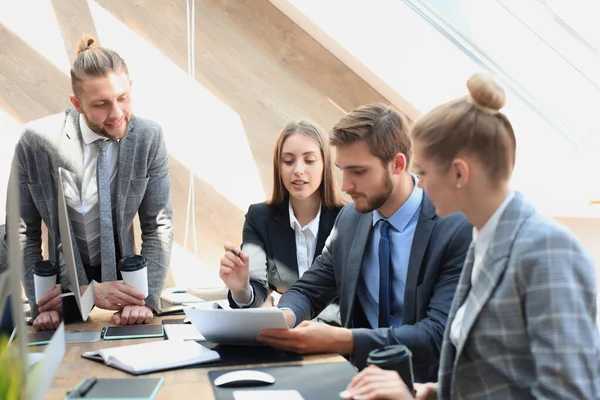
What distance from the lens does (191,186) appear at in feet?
14.2

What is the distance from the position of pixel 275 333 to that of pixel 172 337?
37 cm

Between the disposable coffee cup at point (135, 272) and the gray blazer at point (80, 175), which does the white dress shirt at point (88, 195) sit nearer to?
the gray blazer at point (80, 175)

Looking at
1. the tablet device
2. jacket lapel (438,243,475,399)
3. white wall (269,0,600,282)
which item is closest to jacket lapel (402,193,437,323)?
jacket lapel (438,243,475,399)

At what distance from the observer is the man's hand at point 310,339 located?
69.5 inches

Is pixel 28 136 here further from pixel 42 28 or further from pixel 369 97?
pixel 369 97

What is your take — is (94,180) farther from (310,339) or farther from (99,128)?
(310,339)

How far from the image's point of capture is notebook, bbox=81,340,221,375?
1640 millimetres

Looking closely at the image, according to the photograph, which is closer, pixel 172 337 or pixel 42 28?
pixel 172 337

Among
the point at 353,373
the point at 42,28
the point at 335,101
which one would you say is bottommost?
the point at 353,373

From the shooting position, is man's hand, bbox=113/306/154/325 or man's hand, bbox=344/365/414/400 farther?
man's hand, bbox=113/306/154/325

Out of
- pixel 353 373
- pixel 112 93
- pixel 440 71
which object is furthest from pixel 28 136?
pixel 440 71

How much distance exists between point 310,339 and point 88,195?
1037 millimetres

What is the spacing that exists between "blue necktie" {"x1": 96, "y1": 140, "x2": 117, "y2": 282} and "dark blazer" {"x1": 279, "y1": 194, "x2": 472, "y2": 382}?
2.10 ft

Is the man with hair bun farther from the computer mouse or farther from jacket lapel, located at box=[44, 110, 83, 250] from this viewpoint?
the computer mouse
